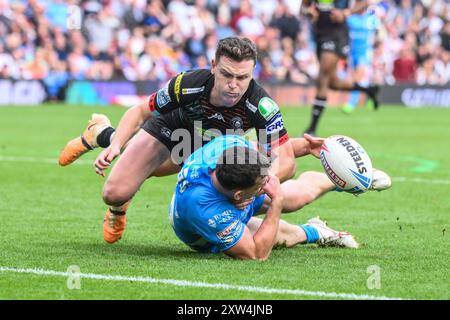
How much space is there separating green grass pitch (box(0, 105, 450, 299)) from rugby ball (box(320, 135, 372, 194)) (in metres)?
0.49

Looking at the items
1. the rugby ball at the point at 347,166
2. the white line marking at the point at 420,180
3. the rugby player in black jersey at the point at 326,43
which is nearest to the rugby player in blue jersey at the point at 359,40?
the rugby player in black jersey at the point at 326,43

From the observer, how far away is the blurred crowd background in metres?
27.4

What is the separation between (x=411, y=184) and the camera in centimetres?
1188

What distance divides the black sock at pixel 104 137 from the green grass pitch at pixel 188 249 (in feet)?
2.26

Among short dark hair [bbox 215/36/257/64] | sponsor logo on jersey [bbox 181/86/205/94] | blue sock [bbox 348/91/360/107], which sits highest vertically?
short dark hair [bbox 215/36/257/64]

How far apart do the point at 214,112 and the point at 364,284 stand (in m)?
2.07

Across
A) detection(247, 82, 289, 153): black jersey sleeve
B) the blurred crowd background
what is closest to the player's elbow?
detection(247, 82, 289, 153): black jersey sleeve

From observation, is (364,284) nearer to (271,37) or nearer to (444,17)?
(271,37)

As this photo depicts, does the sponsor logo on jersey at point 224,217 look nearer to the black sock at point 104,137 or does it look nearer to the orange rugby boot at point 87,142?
the black sock at point 104,137

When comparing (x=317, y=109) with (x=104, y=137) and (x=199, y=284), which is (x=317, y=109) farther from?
(x=199, y=284)

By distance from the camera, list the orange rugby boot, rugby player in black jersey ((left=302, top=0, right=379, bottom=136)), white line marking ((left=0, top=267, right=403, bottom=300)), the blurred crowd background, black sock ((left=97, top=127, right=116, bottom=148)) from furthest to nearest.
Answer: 1. the blurred crowd background
2. rugby player in black jersey ((left=302, top=0, right=379, bottom=136))
3. the orange rugby boot
4. black sock ((left=97, top=127, right=116, bottom=148))
5. white line marking ((left=0, top=267, right=403, bottom=300))

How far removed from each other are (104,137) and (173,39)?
21.2 m

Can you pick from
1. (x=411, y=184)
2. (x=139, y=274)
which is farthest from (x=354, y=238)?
(x=411, y=184)

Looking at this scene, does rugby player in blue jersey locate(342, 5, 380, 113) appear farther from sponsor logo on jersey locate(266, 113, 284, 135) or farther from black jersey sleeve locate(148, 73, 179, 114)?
sponsor logo on jersey locate(266, 113, 284, 135)
